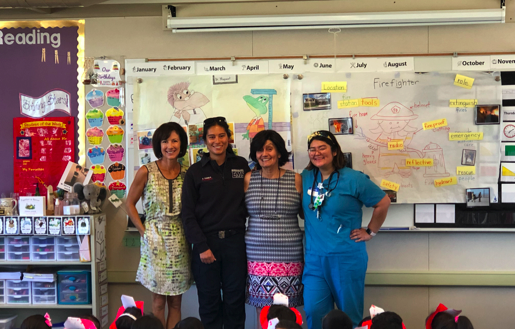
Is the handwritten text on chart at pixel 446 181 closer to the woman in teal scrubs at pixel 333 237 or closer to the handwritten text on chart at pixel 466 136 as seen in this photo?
the handwritten text on chart at pixel 466 136

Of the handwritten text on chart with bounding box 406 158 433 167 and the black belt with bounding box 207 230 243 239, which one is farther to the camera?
the handwritten text on chart with bounding box 406 158 433 167

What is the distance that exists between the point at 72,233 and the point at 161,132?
0.97 meters

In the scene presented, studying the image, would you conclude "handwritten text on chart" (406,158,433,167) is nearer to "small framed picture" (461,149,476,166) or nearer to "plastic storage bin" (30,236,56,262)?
"small framed picture" (461,149,476,166)

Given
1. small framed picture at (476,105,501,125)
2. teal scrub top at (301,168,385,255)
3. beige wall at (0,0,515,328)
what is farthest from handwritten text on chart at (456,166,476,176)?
teal scrub top at (301,168,385,255)

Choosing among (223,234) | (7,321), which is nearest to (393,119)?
(223,234)

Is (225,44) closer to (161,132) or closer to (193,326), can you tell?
(161,132)

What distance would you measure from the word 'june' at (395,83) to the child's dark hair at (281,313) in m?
1.81

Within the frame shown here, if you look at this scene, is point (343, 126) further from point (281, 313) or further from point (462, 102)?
point (281, 313)

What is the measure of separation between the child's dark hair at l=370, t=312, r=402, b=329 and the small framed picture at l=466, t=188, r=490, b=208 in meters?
1.68

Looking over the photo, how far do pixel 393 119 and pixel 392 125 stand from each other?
0.04 metres

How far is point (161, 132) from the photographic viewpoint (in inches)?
94.7

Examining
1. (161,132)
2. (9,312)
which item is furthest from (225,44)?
(9,312)

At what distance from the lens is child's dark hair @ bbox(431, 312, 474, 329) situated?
1.40 meters

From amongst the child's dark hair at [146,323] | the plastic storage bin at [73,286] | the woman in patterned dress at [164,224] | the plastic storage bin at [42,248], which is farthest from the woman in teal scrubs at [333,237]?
the plastic storage bin at [42,248]
